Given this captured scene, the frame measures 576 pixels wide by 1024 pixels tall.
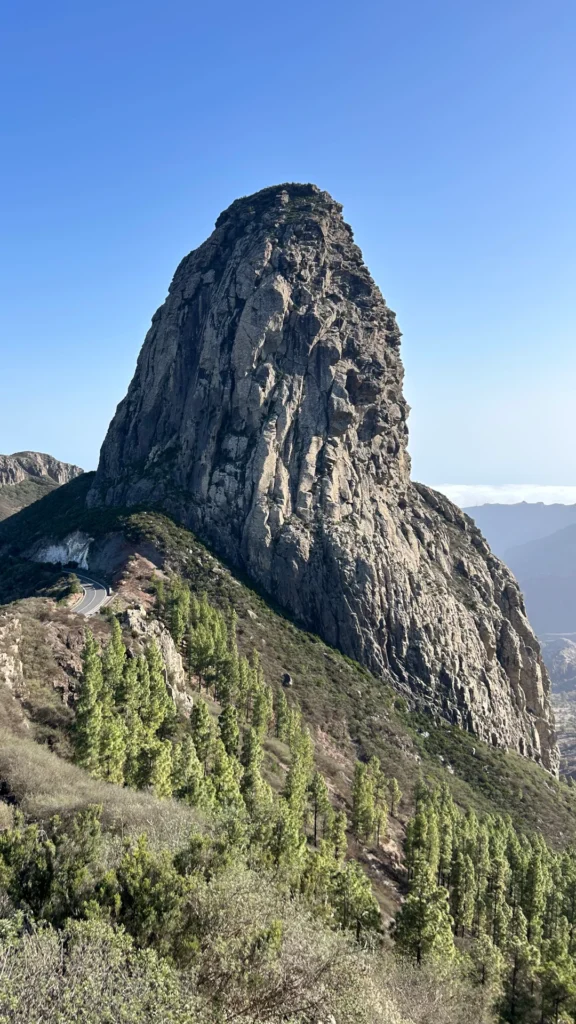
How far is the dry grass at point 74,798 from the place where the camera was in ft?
82.7

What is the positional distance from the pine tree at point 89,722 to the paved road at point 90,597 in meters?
24.3

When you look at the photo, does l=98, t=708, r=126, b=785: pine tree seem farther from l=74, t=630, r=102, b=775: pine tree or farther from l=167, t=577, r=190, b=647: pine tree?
l=167, t=577, r=190, b=647: pine tree

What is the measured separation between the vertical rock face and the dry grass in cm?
8609

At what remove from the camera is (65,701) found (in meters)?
47.4

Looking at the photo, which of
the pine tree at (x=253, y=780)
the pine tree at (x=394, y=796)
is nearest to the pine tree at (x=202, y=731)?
the pine tree at (x=253, y=780)

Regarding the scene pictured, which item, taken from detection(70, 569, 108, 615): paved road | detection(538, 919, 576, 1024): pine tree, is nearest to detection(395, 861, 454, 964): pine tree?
detection(538, 919, 576, 1024): pine tree

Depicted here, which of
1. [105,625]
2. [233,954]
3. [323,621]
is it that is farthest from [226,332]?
[233,954]

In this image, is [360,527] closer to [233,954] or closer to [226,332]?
[226,332]

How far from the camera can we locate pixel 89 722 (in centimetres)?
4038

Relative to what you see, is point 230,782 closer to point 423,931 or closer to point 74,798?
point 423,931

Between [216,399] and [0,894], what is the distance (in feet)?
405

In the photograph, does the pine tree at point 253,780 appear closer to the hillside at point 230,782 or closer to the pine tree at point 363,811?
the hillside at point 230,782

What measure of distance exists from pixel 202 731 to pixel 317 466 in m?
84.9

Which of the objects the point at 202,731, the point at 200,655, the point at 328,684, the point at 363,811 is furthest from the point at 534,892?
the point at 328,684
